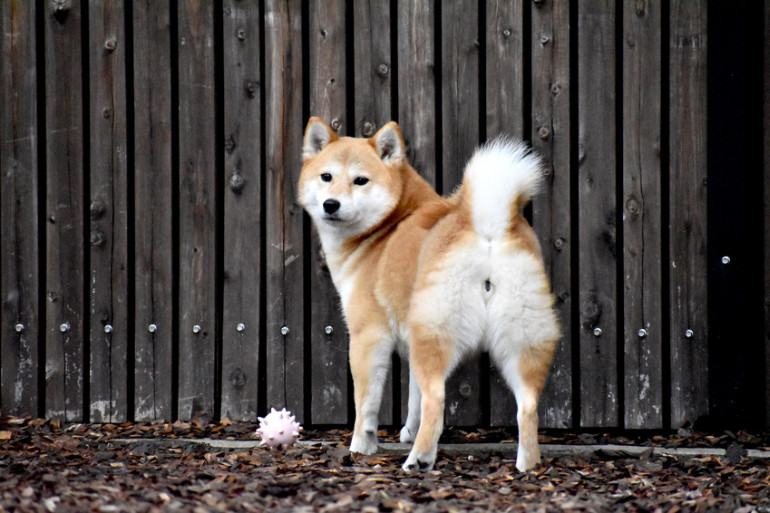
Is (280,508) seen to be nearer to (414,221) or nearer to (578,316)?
(414,221)

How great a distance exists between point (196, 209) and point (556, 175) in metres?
2.21

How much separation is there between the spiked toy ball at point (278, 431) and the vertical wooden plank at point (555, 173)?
5.15ft

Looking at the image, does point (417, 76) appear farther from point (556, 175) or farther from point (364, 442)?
point (364, 442)

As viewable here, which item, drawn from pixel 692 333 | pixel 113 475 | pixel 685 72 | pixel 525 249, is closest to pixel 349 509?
pixel 113 475

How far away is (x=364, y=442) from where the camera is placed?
4.54 meters

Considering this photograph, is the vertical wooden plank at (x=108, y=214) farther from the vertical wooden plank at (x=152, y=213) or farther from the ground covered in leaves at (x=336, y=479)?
the ground covered in leaves at (x=336, y=479)

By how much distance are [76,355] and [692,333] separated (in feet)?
12.3

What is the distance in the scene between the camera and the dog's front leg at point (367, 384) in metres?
4.54

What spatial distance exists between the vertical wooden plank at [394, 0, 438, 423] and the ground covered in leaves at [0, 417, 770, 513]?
1.29 metres

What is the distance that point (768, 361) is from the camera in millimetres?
5004

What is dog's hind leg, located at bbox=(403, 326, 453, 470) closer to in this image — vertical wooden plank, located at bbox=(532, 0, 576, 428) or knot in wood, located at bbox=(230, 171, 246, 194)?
vertical wooden plank, located at bbox=(532, 0, 576, 428)

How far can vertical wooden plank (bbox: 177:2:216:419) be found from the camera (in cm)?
534

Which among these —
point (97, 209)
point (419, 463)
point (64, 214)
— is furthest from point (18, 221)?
point (419, 463)

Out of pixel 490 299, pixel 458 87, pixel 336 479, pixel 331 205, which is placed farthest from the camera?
pixel 458 87
